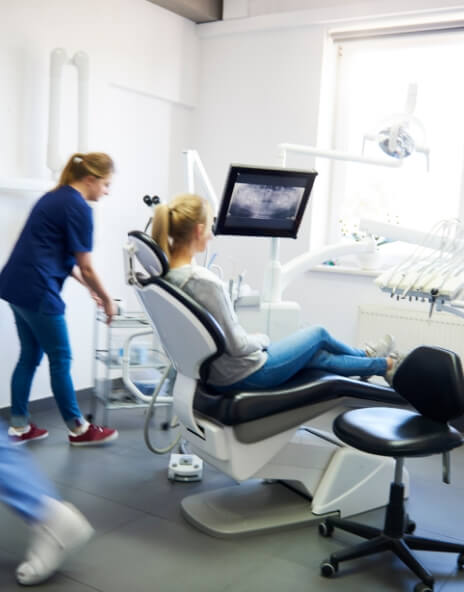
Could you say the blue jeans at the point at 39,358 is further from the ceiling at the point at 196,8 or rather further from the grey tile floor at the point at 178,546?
the ceiling at the point at 196,8

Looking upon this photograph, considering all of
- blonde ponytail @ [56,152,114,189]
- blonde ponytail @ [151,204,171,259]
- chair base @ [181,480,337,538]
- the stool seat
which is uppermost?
blonde ponytail @ [56,152,114,189]

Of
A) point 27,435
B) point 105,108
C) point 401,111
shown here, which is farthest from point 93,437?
point 401,111

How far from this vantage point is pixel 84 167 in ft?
9.96

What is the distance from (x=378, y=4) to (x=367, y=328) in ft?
6.13

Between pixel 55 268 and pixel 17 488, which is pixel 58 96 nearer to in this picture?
pixel 55 268

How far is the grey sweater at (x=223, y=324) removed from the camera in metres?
2.34

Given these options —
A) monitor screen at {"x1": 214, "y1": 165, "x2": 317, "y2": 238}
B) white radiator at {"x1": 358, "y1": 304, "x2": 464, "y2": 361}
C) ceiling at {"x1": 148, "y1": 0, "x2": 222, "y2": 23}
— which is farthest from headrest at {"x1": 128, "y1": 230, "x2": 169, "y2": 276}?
ceiling at {"x1": 148, "y1": 0, "x2": 222, "y2": 23}

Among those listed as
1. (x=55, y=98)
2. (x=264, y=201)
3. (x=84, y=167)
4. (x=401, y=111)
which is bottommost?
(x=264, y=201)

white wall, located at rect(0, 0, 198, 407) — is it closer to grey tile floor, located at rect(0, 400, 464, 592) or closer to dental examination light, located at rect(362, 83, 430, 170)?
grey tile floor, located at rect(0, 400, 464, 592)

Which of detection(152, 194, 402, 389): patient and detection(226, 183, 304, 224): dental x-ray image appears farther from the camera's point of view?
detection(226, 183, 304, 224): dental x-ray image

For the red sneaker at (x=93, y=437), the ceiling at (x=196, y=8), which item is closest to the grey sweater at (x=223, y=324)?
the red sneaker at (x=93, y=437)

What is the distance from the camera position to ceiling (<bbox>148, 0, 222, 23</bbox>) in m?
4.23

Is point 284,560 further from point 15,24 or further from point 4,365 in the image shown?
point 15,24

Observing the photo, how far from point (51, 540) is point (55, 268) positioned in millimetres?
1341
